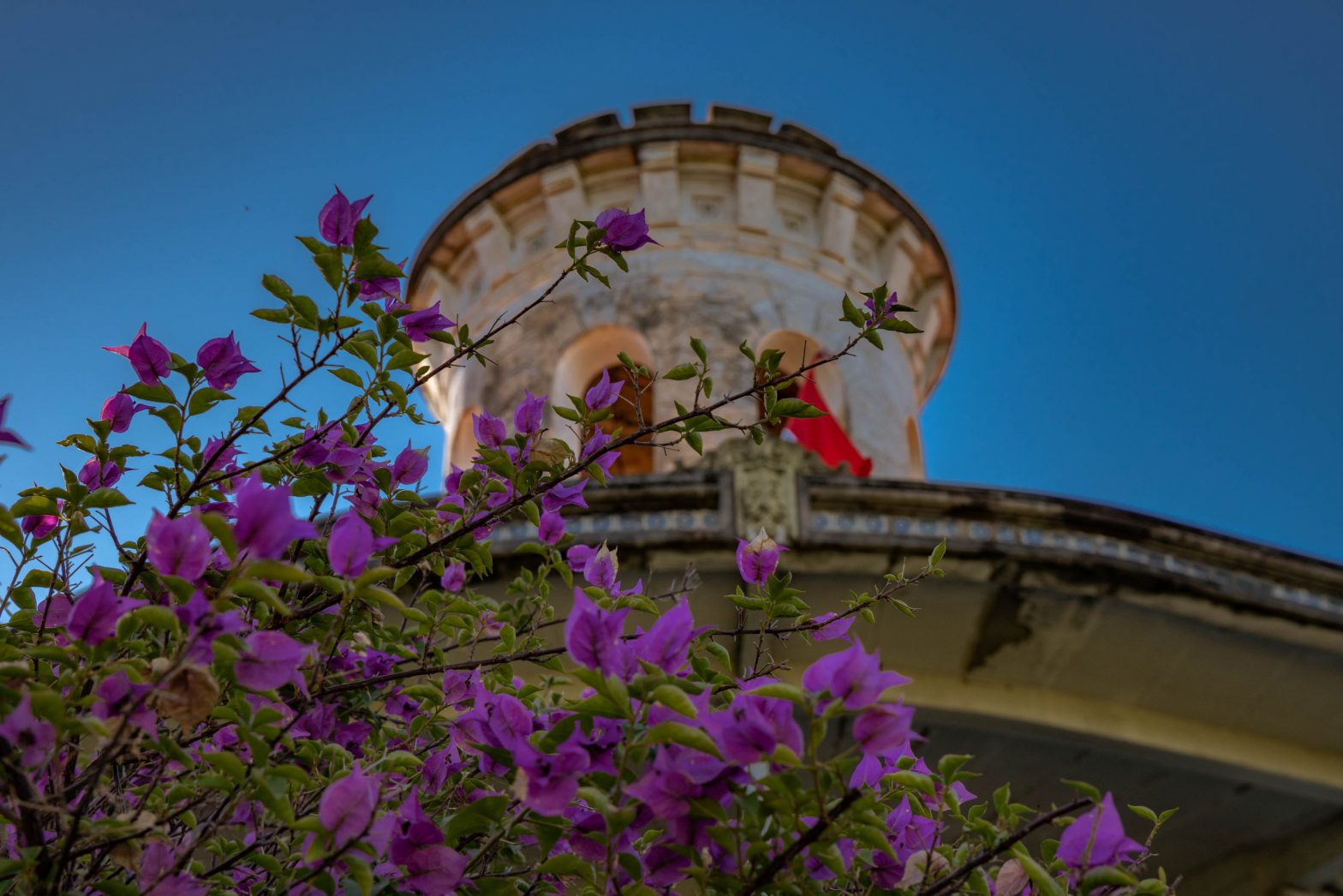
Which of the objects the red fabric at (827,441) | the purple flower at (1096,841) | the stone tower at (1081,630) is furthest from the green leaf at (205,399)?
the red fabric at (827,441)

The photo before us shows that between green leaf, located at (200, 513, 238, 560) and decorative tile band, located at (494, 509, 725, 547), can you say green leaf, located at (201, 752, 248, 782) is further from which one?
decorative tile band, located at (494, 509, 725, 547)

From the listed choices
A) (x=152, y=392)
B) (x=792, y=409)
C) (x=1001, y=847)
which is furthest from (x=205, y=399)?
(x=1001, y=847)

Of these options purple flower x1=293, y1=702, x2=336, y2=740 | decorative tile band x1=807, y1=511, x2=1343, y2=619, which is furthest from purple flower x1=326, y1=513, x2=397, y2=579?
decorative tile band x1=807, y1=511, x2=1343, y2=619

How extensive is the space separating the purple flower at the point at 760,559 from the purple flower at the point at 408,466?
80 cm

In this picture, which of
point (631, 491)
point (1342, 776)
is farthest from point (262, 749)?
point (1342, 776)

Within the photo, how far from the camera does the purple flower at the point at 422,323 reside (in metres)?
2.50

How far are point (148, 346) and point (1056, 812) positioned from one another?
6.44ft

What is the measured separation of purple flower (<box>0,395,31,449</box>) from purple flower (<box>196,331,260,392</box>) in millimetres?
803

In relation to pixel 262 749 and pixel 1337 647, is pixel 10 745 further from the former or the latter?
pixel 1337 647

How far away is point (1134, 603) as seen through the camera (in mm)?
8023

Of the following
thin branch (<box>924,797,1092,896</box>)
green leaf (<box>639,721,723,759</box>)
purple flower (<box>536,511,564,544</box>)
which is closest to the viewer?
green leaf (<box>639,721,723,759</box>)

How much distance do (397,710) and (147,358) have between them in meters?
0.95

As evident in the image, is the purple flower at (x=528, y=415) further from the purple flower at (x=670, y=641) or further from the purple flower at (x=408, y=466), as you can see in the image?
the purple flower at (x=670, y=641)

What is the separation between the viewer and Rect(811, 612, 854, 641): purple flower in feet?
8.12
